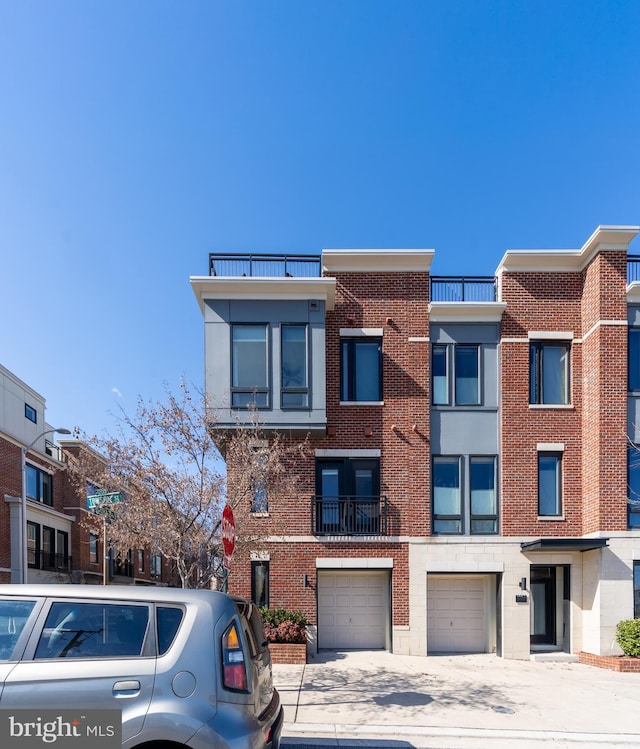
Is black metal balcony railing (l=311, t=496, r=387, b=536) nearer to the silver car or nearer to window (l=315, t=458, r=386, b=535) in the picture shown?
window (l=315, t=458, r=386, b=535)

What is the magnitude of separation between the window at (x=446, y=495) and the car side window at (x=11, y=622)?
11.6 metres

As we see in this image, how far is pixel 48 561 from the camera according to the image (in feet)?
91.1

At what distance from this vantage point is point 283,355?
14250mm

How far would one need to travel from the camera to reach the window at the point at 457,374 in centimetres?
1501

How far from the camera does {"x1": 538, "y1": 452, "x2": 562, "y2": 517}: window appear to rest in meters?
14.6

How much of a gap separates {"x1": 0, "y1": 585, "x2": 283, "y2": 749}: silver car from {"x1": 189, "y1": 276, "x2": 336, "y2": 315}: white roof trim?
10.4 m

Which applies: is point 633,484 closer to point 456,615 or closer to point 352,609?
point 456,615

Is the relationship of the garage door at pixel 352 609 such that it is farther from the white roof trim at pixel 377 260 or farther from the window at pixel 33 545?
the window at pixel 33 545

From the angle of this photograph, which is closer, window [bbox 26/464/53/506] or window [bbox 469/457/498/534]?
window [bbox 469/457/498/534]

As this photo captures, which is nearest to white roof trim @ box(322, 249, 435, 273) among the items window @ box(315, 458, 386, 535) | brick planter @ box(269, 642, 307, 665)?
window @ box(315, 458, 386, 535)

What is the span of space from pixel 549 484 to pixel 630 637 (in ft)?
12.2

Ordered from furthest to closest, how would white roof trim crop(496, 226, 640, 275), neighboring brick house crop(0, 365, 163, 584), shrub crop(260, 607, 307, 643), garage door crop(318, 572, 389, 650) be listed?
neighboring brick house crop(0, 365, 163, 584), garage door crop(318, 572, 389, 650), white roof trim crop(496, 226, 640, 275), shrub crop(260, 607, 307, 643)

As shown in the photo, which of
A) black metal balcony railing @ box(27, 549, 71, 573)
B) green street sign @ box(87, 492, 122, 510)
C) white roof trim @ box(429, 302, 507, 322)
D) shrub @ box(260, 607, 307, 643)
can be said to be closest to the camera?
green street sign @ box(87, 492, 122, 510)

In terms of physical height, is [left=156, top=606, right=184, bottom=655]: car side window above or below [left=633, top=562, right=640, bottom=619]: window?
above
